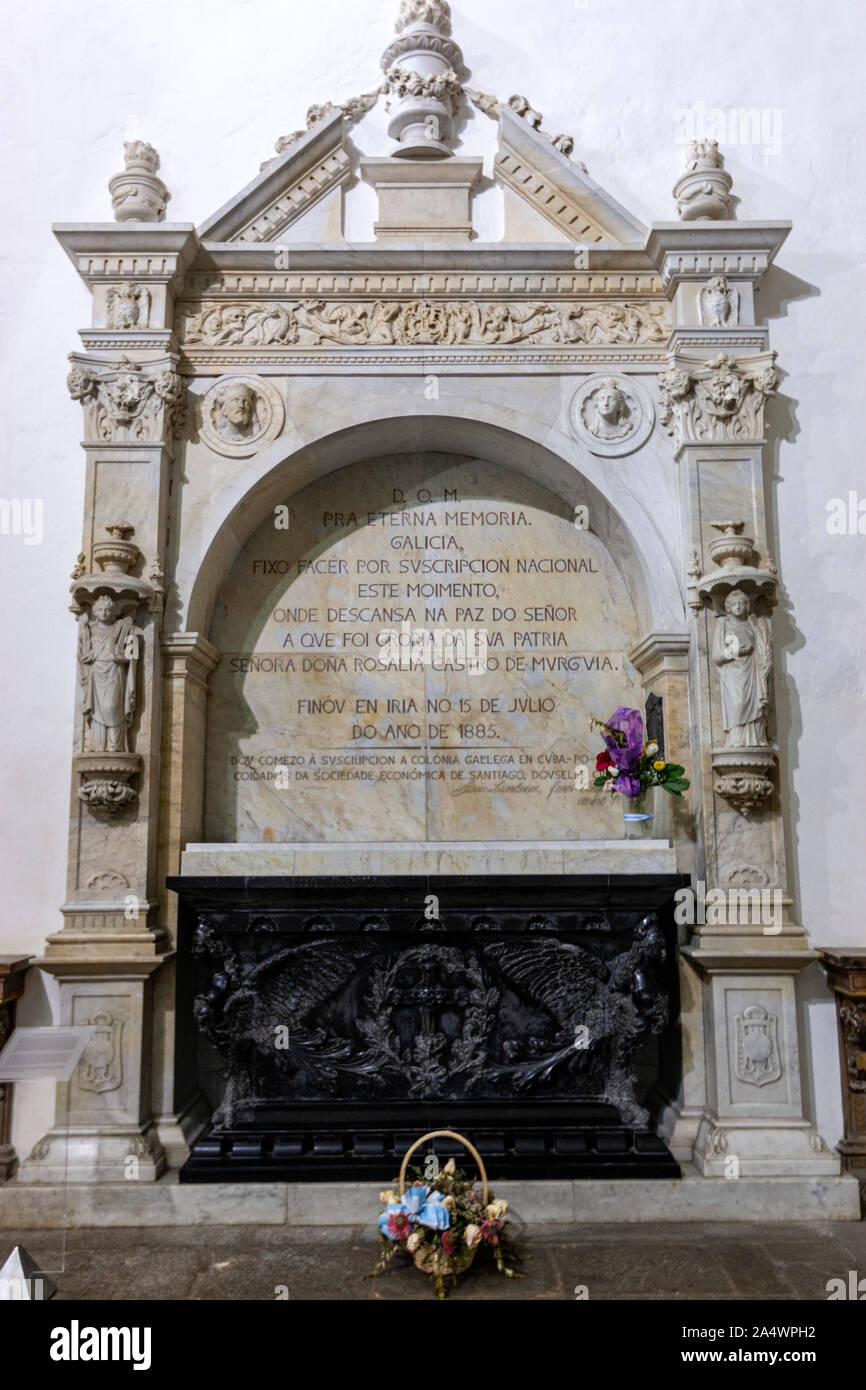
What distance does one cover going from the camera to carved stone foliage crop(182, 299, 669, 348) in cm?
599

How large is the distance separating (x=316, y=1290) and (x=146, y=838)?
2.30 meters

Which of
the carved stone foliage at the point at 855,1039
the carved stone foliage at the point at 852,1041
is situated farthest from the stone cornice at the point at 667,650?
the carved stone foliage at the point at 855,1039

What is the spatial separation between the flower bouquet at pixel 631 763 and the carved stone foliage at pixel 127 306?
11.1ft

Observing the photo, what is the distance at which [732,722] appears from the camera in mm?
5379

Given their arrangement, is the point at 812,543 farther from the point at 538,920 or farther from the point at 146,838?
the point at 146,838

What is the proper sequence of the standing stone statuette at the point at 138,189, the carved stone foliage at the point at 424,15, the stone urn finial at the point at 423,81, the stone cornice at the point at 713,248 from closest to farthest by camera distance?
the stone cornice at the point at 713,248, the standing stone statuette at the point at 138,189, the stone urn finial at the point at 423,81, the carved stone foliage at the point at 424,15

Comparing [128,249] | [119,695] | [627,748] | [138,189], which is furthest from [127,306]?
[627,748]

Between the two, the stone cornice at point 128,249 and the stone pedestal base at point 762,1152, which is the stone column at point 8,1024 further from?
the stone cornice at point 128,249

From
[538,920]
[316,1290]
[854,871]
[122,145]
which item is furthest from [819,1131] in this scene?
[122,145]

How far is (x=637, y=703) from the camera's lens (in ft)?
20.2

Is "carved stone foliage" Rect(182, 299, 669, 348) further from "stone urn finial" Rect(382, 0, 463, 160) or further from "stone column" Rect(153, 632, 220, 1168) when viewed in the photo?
"stone column" Rect(153, 632, 220, 1168)

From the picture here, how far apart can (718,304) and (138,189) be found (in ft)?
10.9

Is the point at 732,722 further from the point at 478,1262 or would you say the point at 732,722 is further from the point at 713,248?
the point at 478,1262

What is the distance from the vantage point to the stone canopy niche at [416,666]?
6074mm
